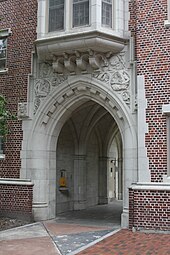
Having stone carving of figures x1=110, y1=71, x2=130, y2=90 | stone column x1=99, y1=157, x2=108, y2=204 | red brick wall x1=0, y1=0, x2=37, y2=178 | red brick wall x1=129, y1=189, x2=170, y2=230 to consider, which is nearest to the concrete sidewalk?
red brick wall x1=129, y1=189, x2=170, y2=230

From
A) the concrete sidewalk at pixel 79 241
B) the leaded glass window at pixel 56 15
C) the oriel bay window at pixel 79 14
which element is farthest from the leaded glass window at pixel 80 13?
the concrete sidewalk at pixel 79 241

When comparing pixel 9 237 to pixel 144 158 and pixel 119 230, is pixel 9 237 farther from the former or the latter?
pixel 144 158

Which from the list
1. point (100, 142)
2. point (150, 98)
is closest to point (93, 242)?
point (150, 98)

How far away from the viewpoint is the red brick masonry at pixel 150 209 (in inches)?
392

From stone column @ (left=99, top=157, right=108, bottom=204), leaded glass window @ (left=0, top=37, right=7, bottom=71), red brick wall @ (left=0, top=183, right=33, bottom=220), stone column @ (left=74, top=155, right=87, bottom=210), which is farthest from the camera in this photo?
stone column @ (left=99, top=157, right=108, bottom=204)

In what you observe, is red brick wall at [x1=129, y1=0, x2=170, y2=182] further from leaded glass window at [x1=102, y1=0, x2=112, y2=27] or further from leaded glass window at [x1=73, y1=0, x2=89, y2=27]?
leaded glass window at [x1=73, y1=0, x2=89, y2=27]

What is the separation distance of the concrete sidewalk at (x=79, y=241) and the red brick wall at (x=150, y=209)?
0.37 m

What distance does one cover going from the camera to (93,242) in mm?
8609

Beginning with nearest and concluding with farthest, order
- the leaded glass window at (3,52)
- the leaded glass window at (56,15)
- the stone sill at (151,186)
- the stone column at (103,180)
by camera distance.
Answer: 1. the stone sill at (151,186)
2. the leaded glass window at (56,15)
3. the leaded glass window at (3,52)
4. the stone column at (103,180)

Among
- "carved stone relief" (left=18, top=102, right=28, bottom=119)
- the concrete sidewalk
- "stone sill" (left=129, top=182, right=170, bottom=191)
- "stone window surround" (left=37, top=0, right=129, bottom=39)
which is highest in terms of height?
"stone window surround" (left=37, top=0, right=129, bottom=39)

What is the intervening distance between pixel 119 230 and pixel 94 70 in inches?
198

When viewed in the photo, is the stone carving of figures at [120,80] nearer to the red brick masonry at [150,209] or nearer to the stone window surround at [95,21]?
the stone window surround at [95,21]

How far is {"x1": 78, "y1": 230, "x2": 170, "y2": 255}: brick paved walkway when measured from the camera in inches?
298

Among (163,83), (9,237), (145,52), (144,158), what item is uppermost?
(145,52)
